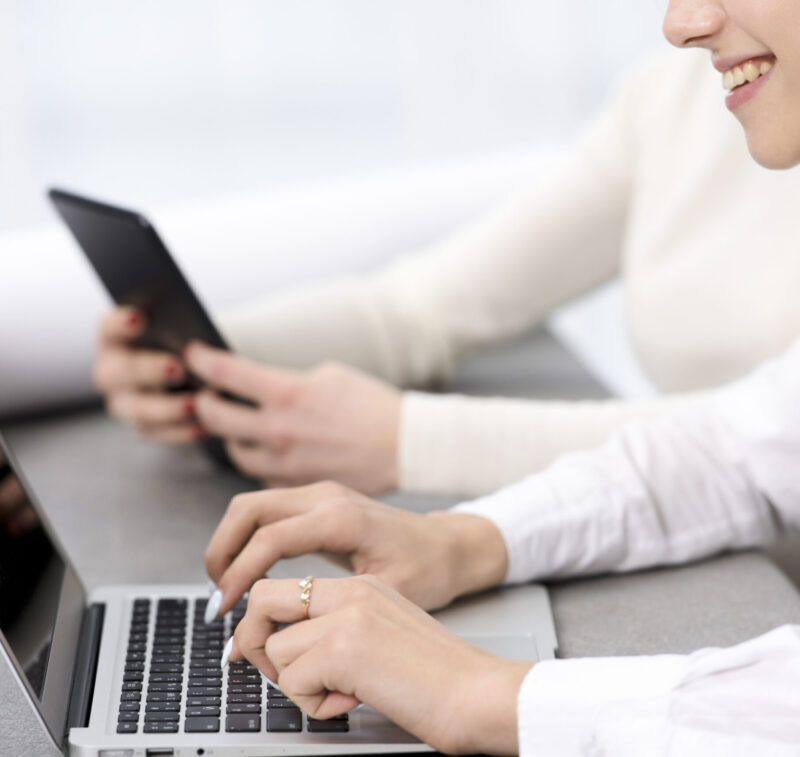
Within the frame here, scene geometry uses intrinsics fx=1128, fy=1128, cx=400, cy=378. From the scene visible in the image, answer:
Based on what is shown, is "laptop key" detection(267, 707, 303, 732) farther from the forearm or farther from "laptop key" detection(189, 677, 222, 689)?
the forearm

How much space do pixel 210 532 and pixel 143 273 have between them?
0.79 ft

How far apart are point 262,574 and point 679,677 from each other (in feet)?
0.92

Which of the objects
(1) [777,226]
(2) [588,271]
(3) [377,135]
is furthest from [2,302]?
(3) [377,135]

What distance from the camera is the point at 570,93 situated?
285 cm

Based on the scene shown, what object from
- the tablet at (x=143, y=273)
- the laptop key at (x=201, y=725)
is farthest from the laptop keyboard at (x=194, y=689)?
the tablet at (x=143, y=273)

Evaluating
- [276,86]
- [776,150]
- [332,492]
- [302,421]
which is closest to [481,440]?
[302,421]

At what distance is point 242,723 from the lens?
2.13 feet

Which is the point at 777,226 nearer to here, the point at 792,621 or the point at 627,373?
the point at 792,621

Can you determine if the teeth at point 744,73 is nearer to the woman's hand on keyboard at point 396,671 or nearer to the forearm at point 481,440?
the forearm at point 481,440

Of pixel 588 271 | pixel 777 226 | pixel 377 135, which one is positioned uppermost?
pixel 777 226

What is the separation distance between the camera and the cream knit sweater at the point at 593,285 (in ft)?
3.41

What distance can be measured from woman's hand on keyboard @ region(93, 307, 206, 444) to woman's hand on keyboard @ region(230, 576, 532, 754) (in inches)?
19.8

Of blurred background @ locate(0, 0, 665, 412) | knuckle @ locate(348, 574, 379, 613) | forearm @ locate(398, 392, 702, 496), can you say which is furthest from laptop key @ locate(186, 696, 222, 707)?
blurred background @ locate(0, 0, 665, 412)

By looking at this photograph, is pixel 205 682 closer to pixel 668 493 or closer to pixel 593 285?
pixel 668 493
